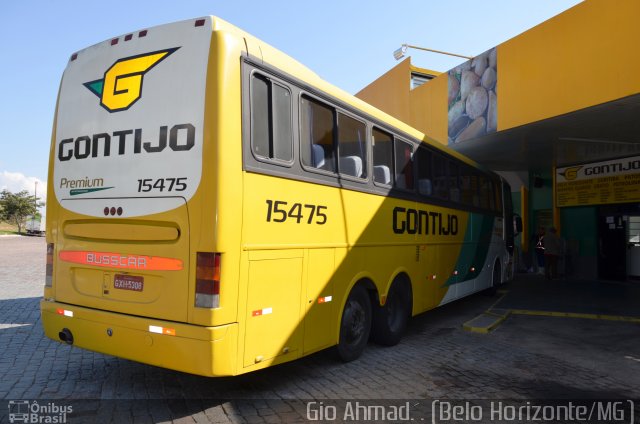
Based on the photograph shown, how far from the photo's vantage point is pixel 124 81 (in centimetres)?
444

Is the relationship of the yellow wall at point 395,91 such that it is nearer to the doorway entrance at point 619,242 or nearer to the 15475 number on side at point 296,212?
the doorway entrance at point 619,242

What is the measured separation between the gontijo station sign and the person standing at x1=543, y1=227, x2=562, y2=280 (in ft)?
4.33

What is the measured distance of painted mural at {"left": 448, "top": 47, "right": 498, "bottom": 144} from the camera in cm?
1186

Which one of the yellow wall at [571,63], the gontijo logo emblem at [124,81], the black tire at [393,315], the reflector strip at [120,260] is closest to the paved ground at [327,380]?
the black tire at [393,315]

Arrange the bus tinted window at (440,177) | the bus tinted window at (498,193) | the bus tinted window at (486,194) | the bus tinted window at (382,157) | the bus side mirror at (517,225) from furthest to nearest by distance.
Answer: the bus side mirror at (517,225) < the bus tinted window at (498,193) < the bus tinted window at (486,194) < the bus tinted window at (440,177) < the bus tinted window at (382,157)

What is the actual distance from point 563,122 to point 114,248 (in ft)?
33.1

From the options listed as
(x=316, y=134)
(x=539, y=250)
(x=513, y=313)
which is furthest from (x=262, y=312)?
(x=539, y=250)

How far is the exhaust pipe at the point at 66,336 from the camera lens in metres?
4.52

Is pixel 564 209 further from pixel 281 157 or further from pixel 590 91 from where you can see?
pixel 281 157

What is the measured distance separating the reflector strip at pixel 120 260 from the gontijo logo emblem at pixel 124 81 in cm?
136

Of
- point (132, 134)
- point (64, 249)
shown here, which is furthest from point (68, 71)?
point (64, 249)

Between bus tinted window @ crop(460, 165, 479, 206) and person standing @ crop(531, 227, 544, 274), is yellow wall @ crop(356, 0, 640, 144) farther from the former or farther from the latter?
person standing @ crop(531, 227, 544, 274)

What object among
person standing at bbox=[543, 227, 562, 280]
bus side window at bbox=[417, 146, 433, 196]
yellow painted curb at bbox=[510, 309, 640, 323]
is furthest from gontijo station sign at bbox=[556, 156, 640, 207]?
bus side window at bbox=[417, 146, 433, 196]

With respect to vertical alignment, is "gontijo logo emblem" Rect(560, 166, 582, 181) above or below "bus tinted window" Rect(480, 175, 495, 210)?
above
